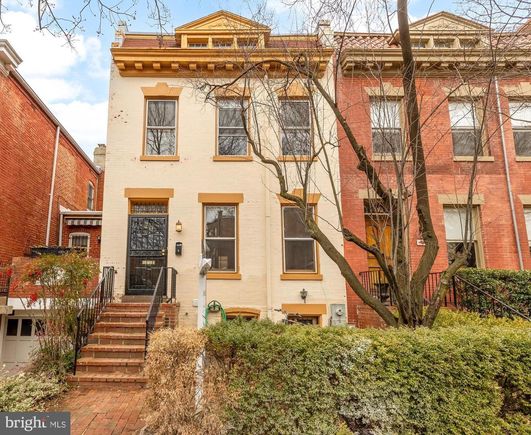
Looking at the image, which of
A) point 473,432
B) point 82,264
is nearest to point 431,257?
Answer: point 473,432

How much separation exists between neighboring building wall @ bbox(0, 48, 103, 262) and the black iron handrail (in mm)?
12319

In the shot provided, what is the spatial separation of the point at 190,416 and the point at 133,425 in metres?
1.33

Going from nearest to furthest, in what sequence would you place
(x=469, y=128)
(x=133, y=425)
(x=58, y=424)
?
(x=58, y=424) → (x=133, y=425) → (x=469, y=128)

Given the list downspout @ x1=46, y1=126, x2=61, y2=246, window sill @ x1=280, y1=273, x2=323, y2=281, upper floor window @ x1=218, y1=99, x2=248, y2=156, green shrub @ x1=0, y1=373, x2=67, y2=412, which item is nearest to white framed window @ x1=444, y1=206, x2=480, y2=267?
window sill @ x1=280, y1=273, x2=323, y2=281

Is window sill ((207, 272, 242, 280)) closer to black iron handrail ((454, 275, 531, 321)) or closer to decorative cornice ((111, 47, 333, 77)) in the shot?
black iron handrail ((454, 275, 531, 321))

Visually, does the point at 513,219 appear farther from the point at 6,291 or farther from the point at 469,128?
the point at 6,291

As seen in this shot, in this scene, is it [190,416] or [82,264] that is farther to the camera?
[82,264]

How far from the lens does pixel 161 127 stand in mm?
9609

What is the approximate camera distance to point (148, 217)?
9.05m

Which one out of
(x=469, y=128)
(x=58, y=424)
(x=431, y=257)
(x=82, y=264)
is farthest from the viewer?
(x=469, y=128)

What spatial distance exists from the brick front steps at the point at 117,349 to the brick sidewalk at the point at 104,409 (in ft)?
0.56

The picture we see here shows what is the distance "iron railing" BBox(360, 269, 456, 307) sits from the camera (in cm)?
786

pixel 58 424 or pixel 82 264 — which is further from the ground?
pixel 82 264

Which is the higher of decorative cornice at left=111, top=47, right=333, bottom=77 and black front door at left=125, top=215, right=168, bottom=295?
decorative cornice at left=111, top=47, right=333, bottom=77
